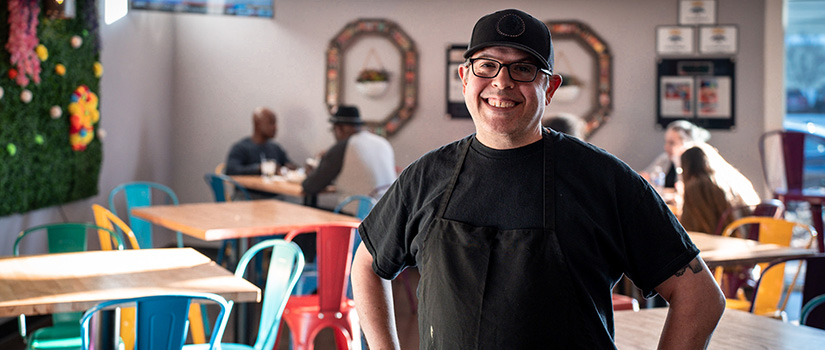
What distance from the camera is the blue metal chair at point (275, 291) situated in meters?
2.83

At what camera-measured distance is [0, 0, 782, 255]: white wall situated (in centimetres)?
706

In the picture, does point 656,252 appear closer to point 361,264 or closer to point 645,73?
point 361,264

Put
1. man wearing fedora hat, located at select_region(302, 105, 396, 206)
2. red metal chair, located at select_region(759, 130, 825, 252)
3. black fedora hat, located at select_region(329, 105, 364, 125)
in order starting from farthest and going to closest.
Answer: red metal chair, located at select_region(759, 130, 825, 252) → black fedora hat, located at select_region(329, 105, 364, 125) → man wearing fedora hat, located at select_region(302, 105, 396, 206)

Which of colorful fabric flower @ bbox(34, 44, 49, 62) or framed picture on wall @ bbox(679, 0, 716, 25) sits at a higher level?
framed picture on wall @ bbox(679, 0, 716, 25)

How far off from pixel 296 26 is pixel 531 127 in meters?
6.30

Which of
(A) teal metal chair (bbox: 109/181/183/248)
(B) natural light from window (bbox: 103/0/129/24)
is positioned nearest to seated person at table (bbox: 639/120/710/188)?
(A) teal metal chair (bbox: 109/181/183/248)

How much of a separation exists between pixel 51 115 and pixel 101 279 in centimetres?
272

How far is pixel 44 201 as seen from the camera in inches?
197

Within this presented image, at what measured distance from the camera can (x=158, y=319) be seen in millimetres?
2080

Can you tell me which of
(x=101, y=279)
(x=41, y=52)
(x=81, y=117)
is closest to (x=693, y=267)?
(x=101, y=279)

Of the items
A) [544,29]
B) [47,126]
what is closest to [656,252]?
[544,29]

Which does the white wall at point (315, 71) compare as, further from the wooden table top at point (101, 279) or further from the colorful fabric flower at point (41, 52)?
the wooden table top at point (101, 279)

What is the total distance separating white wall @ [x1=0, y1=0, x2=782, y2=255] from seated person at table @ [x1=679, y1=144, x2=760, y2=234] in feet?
9.52

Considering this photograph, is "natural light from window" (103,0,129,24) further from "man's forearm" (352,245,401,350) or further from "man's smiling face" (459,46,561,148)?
"man's smiling face" (459,46,561,148)
